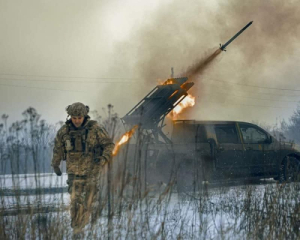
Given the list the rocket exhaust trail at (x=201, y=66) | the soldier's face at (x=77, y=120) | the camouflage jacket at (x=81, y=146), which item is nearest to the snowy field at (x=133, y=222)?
the camouflage jacket at (x=81, y=146)

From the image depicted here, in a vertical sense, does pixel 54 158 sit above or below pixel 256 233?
above

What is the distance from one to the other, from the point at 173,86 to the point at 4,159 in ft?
24.9

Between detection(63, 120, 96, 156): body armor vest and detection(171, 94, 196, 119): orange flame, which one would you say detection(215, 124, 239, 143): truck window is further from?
detection(63, 120, 96, 156): body armor vest

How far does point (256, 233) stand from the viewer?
4922 mm

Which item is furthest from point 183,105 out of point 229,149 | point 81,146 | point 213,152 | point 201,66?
point 81,146

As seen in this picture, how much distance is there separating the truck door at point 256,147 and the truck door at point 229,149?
20 centimetres

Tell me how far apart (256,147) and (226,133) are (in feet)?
2.89

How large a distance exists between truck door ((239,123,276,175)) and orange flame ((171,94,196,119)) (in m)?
2.45

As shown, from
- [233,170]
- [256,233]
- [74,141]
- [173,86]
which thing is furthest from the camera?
[173,86]

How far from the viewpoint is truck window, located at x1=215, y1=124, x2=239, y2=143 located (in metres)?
11.0

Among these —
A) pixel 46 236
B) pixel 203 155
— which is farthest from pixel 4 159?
pixel 203 155

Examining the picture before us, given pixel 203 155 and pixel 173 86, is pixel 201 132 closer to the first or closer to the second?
pixel 203 155

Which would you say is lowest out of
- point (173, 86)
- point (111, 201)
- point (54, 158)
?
point (111, 201)

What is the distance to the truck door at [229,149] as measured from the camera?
35.5 ft
